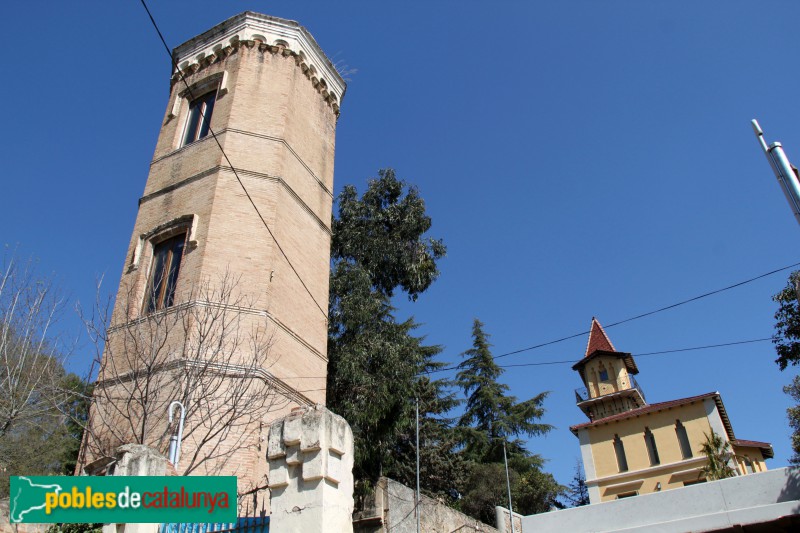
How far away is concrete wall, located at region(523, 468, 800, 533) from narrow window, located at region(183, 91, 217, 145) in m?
13.6

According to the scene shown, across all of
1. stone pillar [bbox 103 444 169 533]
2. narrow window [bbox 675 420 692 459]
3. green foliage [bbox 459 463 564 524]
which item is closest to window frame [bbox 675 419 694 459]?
narrow window [bbox 675 420 692 459]

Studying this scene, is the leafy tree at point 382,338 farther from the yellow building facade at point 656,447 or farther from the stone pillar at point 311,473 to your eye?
the stone pillar at point 311,473

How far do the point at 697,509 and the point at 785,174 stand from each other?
11.4 metres

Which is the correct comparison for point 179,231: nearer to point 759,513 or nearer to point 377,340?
point 377,340

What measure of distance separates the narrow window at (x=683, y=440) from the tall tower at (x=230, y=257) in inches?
799

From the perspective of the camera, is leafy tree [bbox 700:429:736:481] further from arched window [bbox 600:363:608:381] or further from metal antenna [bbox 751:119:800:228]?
metal antenna [bbox 751:119:800:228]

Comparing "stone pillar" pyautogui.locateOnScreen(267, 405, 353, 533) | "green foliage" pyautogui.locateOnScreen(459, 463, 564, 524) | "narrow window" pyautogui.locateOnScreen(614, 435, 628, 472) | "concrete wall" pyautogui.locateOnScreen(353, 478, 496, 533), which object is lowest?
"stone pillar" pyautogui.locateOnScreen(267, 405, 353, 533)

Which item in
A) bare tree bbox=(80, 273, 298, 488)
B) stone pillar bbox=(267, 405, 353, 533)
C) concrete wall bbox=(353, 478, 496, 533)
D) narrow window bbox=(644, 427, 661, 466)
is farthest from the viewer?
narrow window bbox=(644, 427, 661, 466)

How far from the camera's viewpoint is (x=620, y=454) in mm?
29453

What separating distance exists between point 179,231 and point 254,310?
3032 mm

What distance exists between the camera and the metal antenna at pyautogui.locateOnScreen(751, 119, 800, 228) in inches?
249

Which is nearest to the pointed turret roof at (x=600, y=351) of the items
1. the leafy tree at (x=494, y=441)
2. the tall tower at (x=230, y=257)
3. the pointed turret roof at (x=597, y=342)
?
the pointed turret roof at (x=597, y=342)

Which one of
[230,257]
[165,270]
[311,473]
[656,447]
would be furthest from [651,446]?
[311,473]

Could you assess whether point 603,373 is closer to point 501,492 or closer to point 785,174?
point 501,492
